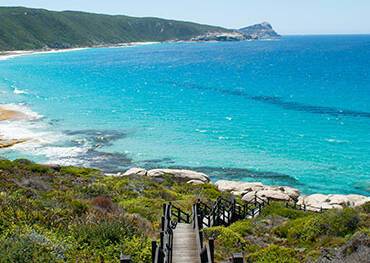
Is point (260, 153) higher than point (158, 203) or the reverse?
the reverse

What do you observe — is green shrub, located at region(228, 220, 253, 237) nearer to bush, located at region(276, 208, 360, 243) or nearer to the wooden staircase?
bush, located at region(276, 208, 360, 243)

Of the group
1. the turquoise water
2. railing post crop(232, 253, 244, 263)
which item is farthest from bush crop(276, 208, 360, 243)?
the turquoise water

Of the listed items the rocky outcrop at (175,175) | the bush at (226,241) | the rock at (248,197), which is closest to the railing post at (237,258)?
the bush at (226,241)

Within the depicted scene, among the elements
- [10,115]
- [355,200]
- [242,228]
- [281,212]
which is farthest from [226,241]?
[10,115]

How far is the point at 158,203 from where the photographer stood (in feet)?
78.8

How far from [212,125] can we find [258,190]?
26.6m

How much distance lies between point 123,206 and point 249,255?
28.2 ft

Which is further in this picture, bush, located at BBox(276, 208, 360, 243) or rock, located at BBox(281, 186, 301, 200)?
rock, located at BBox(281, 186, 301, 200)

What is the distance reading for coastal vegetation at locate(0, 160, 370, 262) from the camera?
12.8m

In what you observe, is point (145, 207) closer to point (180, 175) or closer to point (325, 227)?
point (325, 227)

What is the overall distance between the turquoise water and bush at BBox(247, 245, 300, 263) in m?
22.7

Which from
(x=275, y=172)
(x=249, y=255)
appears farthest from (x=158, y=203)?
(x=275, y=172)

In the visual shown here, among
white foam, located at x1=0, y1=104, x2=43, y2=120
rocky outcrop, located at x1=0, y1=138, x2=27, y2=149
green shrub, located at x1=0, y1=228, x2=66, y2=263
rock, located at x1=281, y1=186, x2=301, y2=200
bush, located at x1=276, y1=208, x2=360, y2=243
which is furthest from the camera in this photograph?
white foam, located at x1=0, y1=104, x2=43, y2=120

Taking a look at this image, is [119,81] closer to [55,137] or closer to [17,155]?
[55,137]
